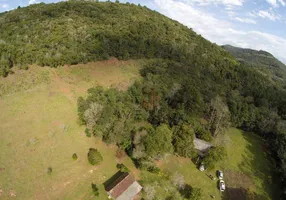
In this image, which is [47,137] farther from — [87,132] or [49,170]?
[87,132]

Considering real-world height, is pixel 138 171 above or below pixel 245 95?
below

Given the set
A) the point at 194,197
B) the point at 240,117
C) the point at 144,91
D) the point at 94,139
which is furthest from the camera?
the point at 240,117

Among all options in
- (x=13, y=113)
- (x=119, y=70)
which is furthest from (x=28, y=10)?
(x=13, y=113)

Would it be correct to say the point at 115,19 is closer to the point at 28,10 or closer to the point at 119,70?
the point at 119,70

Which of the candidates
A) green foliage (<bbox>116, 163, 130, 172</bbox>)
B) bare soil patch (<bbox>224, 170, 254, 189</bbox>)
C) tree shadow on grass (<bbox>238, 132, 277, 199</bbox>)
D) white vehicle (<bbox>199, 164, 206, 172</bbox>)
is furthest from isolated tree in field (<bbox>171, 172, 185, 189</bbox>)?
tree shadow on grass (<bbox>238, 132, 277, 199</bbox>)

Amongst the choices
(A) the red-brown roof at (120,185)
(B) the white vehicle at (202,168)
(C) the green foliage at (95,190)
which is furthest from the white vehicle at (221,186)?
(C) the green foliage at (95,190)

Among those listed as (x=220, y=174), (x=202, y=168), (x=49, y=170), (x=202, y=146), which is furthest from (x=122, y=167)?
(x=220, y=174)
